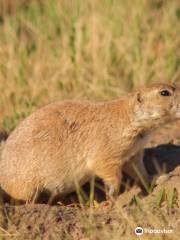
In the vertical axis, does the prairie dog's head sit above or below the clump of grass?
above

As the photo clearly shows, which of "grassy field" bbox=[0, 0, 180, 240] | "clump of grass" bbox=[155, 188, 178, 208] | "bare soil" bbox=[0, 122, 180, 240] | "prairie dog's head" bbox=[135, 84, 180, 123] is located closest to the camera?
"bare soil" bbox=[0, 122, 180, 240]

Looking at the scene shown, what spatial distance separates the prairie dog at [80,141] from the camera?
190 inches

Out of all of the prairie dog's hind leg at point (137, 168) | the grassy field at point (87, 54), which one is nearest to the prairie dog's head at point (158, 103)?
the prairie dog's hind leg at point (137, 168)

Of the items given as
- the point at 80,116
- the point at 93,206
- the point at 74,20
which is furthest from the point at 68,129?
the point at 74,20

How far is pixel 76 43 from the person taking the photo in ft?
22.6

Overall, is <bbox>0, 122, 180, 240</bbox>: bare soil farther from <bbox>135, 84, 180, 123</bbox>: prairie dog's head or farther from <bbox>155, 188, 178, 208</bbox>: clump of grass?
<bbox>135, 84, 180, 123</bbox>: prairie dog's head

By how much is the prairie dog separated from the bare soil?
10.8 inches

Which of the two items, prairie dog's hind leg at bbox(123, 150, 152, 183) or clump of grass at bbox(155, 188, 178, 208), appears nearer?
clump of grass at bbox(155, 188, 178, 208)

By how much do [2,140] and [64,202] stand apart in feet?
3.18

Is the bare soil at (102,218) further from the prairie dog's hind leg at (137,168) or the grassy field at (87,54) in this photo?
the grassy field at (87,54)

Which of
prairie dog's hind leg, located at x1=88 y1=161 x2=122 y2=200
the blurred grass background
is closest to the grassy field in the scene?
the blurred grass background

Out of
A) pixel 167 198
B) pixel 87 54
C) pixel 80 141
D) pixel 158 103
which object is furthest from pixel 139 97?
pixel 87 54

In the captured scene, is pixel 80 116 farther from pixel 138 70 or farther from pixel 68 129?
pixel 138 70

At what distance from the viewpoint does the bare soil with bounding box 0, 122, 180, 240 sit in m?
4.03
